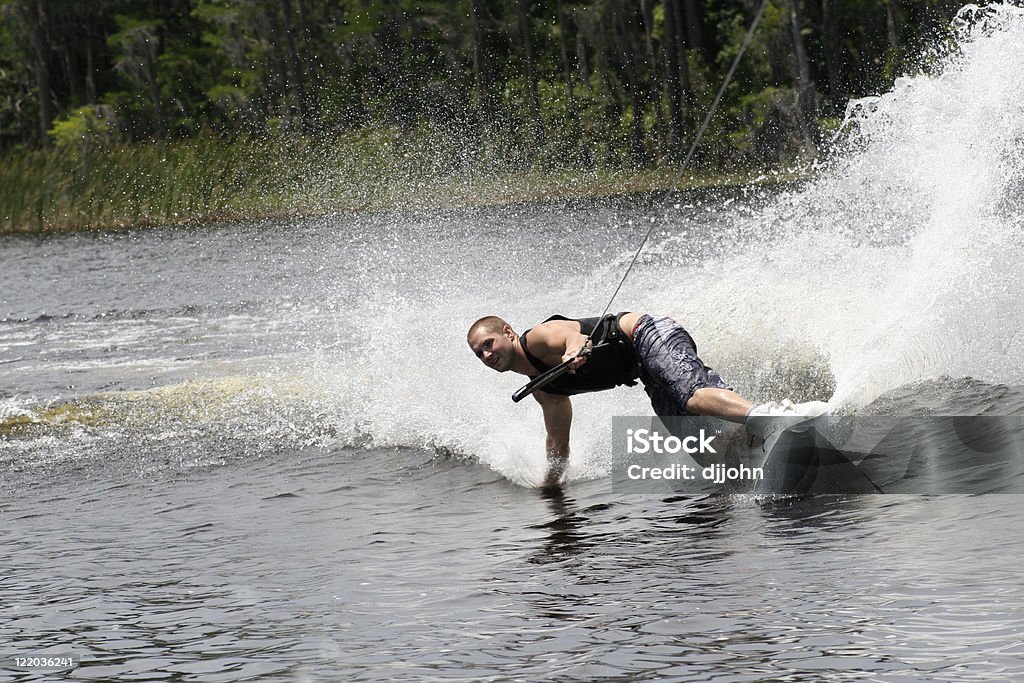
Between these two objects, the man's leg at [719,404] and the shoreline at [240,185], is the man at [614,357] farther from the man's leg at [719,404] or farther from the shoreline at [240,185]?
the shoreline at [240,185]

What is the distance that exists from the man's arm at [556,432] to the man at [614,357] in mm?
84

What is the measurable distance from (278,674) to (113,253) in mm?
27431

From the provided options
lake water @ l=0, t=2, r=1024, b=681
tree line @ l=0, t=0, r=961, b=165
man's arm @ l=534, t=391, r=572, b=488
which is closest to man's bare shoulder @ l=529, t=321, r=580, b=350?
man's arm @ l=534, t=391, r=572, b=488

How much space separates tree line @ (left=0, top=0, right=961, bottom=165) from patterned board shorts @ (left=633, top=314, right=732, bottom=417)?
2981 centimetres

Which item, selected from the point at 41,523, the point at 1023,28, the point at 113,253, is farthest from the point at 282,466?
the point at 113,253

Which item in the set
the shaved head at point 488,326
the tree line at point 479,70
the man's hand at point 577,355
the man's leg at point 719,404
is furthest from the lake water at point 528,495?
the tree line at point 479,70

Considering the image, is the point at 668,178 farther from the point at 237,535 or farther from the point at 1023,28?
the point at 237,535

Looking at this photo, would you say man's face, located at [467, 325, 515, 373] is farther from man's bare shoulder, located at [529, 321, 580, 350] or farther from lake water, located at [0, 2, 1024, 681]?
lake water, located at [0, 2, 1024, 681]

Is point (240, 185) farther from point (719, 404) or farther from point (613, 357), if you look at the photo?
point (719, 404)

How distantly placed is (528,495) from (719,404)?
1540 mm

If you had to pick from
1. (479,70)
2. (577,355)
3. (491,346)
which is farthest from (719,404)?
(479,70)

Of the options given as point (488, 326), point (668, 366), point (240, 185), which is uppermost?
point (240, 185)

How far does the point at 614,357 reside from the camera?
7898mm

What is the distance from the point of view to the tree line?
40.2m
